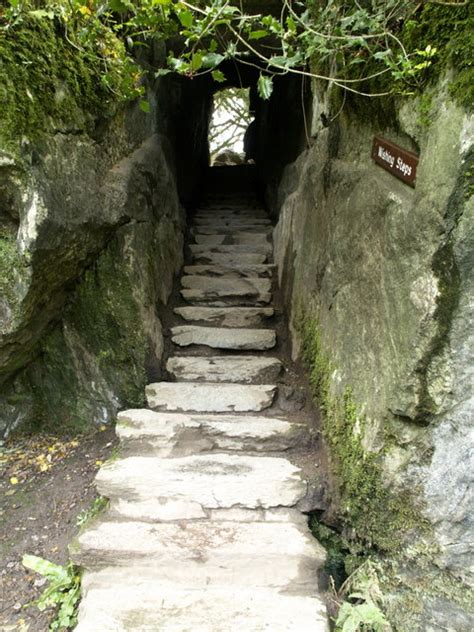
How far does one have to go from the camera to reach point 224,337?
381 centimetres

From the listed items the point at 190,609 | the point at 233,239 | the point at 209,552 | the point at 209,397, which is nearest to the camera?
the point at 190,609

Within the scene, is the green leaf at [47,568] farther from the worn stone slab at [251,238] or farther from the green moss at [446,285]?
the worn stone slab at [251,238]

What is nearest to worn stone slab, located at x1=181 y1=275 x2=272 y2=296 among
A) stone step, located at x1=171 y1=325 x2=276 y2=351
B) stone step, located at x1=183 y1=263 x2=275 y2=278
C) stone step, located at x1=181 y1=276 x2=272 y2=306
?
stone step, located at x1=181 y1=276 x2=272 y2=306

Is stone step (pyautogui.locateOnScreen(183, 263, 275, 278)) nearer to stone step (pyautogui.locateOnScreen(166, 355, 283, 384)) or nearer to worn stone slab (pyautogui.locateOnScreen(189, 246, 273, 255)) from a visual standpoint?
worn stone slab (pyautogui.locateOnScreen(189, 246, 273, 255))

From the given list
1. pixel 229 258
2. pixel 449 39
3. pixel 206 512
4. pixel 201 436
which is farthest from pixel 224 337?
pixel 449 39

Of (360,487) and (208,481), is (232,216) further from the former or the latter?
(360,487)

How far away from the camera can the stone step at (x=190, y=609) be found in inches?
74.7

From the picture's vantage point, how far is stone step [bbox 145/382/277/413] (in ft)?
10.5

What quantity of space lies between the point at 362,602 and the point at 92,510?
1732 mm

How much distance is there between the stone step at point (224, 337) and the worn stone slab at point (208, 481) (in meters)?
1.21

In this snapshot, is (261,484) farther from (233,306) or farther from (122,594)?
(233,306)

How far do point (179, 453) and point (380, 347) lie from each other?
1.52 metres

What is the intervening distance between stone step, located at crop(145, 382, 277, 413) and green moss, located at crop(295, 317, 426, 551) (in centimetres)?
57

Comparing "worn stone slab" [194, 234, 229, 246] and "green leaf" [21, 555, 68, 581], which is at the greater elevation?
"worn stone slab" [194, 234, 229, 246]
